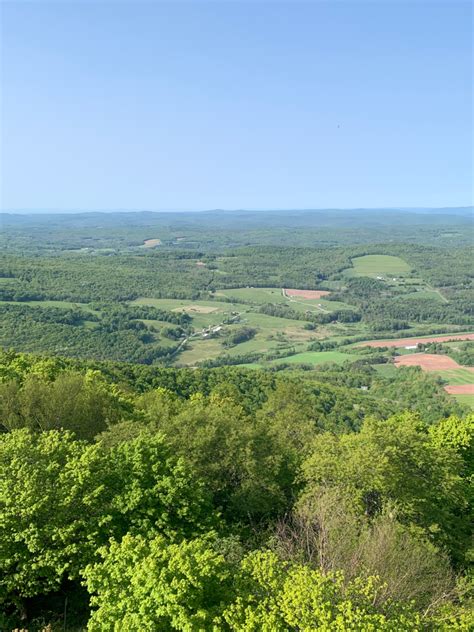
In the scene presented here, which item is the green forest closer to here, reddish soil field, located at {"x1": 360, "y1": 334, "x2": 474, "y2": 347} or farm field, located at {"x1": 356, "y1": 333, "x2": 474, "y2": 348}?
reddish soil field, located at {"x1": 360, "y1": 334, "x2": 474, "y2": 347}

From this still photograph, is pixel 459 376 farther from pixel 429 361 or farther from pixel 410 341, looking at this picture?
pixel 410 341

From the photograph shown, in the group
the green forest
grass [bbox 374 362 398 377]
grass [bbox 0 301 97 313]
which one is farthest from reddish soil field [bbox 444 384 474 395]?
grass [bbox 0 301 97 313]

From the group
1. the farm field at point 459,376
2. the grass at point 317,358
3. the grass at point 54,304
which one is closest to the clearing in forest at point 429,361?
the farm field at point 459,376

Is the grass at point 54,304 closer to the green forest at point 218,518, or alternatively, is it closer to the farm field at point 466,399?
the green forest at point 218,518

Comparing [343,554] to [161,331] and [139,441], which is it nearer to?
[139,441]

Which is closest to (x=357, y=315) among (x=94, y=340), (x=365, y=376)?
(x=365, y=376)
